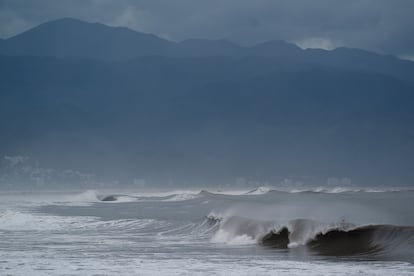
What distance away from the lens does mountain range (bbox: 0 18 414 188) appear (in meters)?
128

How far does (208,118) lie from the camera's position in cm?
16700

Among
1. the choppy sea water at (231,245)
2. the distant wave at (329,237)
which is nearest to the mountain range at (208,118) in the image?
the choppy sea water at (231,245)

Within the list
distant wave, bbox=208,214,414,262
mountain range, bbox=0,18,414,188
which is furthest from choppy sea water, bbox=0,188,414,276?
mountain range, bbox=0,18,414,188

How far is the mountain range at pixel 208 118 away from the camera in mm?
127750

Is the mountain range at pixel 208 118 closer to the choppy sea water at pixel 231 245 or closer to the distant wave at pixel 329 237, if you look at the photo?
the choppy sea water at pixel 231 245

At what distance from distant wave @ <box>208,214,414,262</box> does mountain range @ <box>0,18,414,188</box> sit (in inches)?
3595

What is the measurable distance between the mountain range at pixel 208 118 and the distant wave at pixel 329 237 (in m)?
91.3

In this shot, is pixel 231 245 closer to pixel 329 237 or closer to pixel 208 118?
pixel 329 237

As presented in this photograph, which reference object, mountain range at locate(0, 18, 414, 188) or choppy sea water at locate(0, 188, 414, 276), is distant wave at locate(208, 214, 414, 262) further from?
mountain range at locate(0, 18, 414, 188)

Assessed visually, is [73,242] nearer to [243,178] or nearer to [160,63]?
[243,178]

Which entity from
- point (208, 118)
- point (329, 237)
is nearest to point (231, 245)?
point (329, 237)

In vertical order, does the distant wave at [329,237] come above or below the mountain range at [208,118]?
below

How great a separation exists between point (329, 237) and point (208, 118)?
149540mm

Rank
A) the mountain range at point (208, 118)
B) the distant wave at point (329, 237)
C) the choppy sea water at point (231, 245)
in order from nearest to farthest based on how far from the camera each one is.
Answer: the choppy sea water at point (231, 245) < the distant wave at point (329, 237) < the mountain range at point (208, 118)
